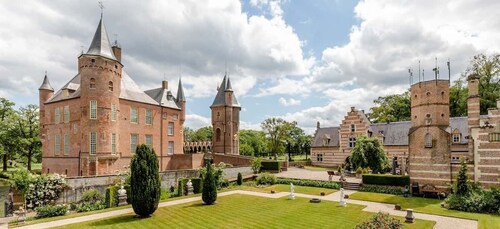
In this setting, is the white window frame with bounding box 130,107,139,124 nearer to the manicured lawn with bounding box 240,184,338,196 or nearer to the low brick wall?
the low brick wall

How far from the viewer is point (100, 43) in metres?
29.1

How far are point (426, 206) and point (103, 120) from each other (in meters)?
28.2

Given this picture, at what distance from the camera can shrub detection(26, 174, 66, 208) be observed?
18930mm

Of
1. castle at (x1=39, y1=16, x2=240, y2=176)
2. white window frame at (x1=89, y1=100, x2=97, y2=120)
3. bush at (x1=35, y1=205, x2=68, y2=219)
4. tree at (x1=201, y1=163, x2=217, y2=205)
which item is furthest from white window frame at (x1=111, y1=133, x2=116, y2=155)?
tree at (x1=201, y1=163, x2=217, y2=205)

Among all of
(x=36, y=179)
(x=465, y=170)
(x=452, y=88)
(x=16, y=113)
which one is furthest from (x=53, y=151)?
(x=452, y=88)

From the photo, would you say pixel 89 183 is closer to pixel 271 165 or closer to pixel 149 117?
pixel 149 117

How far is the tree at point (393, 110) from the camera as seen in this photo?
53469 millimetres

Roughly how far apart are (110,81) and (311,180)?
2236 cm

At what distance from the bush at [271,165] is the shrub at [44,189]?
2230 cm

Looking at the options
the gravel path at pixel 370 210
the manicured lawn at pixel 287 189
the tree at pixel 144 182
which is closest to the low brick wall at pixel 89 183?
the gravel path at pixel 370 210

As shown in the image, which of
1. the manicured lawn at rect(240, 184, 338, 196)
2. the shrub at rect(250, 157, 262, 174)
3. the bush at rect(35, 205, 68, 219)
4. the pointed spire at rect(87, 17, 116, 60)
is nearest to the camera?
the bush at rect(35, 205, 68, 219)

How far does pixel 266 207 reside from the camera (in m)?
19.4

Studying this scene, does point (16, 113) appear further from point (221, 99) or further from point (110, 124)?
point (221, 99)

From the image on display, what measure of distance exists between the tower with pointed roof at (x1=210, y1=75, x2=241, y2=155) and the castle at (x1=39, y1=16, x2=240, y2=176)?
19.8ft
